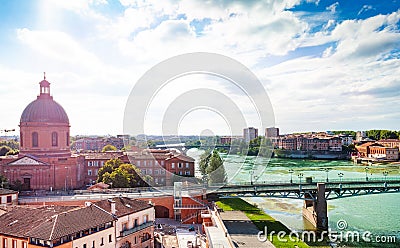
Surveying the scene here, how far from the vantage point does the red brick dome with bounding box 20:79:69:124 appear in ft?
109

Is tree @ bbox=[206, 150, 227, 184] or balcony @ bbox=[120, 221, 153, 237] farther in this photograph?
tree @ bbox=[206, 150, 227, 184]

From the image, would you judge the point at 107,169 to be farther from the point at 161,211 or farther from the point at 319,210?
the point at 319,210

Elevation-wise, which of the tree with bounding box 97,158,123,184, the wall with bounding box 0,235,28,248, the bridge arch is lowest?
the bridge arch

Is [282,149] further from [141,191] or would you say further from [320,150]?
[141,191]

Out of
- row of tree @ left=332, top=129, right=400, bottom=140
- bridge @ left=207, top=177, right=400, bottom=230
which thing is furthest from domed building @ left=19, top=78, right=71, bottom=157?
row of tree @ left=332, top=129, right=400, bottom=140

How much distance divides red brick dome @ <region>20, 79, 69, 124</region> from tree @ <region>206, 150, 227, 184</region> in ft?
50.0

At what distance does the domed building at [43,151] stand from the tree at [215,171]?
1359 centimetres

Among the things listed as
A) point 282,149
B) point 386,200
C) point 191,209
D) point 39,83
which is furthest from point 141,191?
point 282,149

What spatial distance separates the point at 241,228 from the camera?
77.2 feet

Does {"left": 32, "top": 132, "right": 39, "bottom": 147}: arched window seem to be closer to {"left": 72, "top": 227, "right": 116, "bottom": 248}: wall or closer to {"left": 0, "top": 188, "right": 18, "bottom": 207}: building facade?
{"left": 0, "top": 188, "right": 18, "bottom": 207}: building facade

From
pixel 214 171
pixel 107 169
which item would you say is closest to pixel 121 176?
pixel 107 169

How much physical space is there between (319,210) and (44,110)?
25505 mm

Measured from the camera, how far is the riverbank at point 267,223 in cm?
2097

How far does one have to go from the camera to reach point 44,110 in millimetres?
33469
